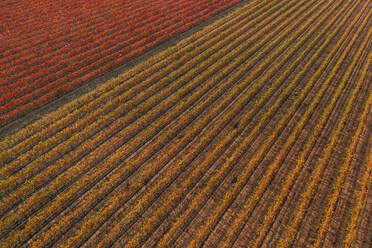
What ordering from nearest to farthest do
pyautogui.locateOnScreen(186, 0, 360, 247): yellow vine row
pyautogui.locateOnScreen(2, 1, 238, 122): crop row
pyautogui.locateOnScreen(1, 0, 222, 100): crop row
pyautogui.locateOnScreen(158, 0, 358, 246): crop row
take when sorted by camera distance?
pyautogui.locateOnScreen(186, 0, 360, 247): yellow vine row
pyautogui.locateOnScreen(158, 0, 358, 246): crop row
pyautogui.locateOnScreen(2, 1, 238, 122): crop row
pyautogui.locateOnScreen(1, 0, 222, 100): crop row

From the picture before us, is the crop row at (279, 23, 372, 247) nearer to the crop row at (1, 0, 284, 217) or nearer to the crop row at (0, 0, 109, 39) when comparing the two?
the crop row at (1, 0, 284, 217)

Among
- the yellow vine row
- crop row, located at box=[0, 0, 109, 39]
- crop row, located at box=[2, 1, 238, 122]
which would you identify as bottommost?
the yellow vine row

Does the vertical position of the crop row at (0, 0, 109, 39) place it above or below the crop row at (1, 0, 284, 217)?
above

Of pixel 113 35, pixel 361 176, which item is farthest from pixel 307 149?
pixel 113 35

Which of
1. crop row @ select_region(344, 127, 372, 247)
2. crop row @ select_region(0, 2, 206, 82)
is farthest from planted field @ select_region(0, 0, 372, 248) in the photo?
crop row @ select_region(0, 2, 206, 82)

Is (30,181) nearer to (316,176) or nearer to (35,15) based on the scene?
(316,176)

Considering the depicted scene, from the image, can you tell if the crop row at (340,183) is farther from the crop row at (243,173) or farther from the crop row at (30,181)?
the crop row at (30,181)

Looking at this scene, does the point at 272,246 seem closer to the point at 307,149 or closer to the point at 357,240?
the point at 357,240

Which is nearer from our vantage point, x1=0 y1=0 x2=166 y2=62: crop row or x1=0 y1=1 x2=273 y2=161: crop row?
x1=0 y1=1 x2=273 y2=161: crop row

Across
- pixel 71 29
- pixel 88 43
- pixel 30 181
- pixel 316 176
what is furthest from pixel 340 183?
pixel 71 29
